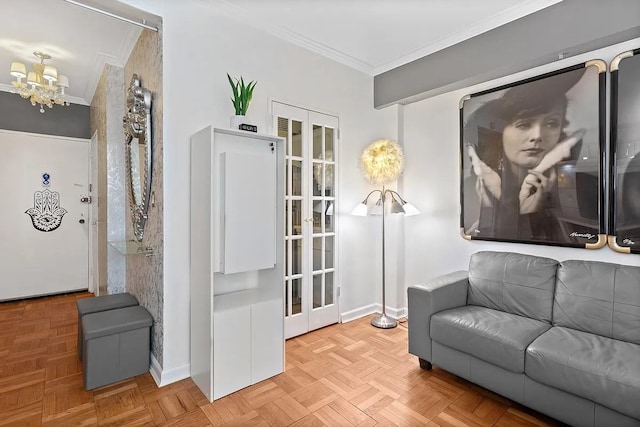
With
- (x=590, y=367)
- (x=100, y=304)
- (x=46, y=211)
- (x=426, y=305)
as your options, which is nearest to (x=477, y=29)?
(x=426, y=305)

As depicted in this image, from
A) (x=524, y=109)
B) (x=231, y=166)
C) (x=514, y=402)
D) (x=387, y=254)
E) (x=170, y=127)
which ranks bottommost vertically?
(x=514, y=402)

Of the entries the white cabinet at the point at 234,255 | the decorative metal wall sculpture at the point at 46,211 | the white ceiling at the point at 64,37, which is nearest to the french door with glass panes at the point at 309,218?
the white cabinet at the point at 234,255

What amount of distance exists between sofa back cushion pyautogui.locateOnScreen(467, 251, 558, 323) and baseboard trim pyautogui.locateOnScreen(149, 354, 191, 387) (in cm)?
222

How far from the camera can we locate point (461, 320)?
219 centimetres

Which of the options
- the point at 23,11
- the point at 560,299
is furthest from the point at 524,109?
the point at 23,11

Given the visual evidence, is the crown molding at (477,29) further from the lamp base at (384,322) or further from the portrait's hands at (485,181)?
the lamp base at (384,322)

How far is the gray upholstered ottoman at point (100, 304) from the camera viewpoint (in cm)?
252

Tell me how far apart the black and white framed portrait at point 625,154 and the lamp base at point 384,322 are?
1879 mm

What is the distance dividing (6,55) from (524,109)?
4.87 meters

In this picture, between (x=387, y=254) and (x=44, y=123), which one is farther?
(x=44, y=123)

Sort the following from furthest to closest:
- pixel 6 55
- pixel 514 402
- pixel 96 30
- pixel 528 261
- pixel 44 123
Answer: pixel 44 123 < pixel 6 55 < pixel 96 30 < pixel 528 261 < pixel 514 402

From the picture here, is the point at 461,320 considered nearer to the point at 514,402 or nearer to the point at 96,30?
the point at 514,402

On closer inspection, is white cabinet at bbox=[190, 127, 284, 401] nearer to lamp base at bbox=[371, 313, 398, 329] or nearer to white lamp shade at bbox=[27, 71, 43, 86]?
lamp base at bbox=[371, 313, 398, 329]

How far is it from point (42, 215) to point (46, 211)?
0.22ft
